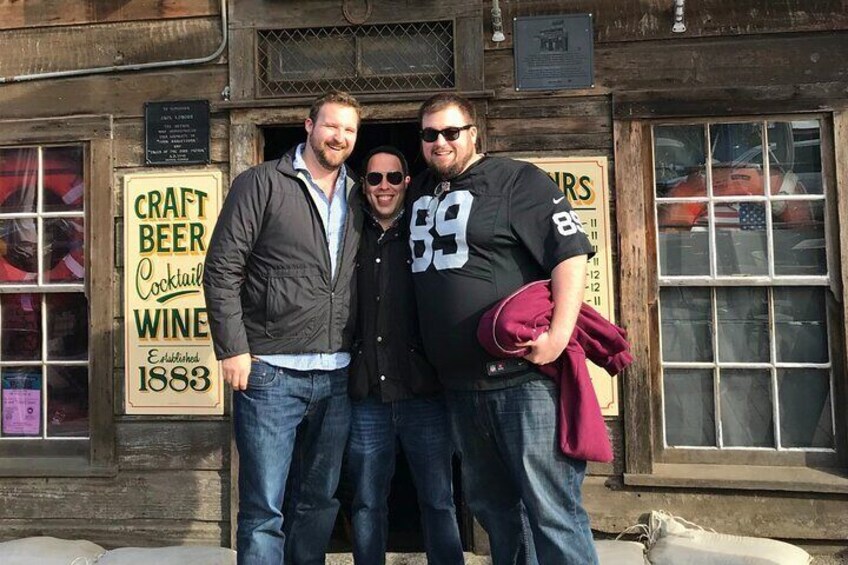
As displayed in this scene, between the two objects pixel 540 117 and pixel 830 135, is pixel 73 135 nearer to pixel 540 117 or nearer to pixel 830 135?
pixel 540 117

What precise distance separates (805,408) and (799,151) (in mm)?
1437

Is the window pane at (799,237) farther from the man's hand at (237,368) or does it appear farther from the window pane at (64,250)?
the window pane at (64,250)

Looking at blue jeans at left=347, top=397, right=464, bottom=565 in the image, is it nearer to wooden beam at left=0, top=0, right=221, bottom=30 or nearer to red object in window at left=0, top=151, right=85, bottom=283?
red object in window at left=0, top=151, right=85, bottom=283

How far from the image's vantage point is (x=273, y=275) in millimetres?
2789

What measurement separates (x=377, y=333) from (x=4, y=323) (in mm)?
2799

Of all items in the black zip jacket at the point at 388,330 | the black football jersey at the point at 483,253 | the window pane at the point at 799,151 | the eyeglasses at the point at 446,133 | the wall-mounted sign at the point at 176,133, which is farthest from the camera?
the wall-mounted sign at the point at 176,133

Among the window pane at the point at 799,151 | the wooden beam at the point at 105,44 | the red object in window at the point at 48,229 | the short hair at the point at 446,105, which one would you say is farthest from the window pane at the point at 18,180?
the window pane at the point at 799,151

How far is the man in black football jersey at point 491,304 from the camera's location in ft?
8.23

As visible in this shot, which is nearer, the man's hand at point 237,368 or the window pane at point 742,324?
the man's hand at point 237,368

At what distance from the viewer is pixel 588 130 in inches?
153

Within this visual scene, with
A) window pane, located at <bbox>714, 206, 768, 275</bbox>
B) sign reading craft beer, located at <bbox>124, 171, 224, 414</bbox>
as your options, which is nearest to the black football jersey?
window pane, located at <bbox>714, 206, 768, 275</bbox>

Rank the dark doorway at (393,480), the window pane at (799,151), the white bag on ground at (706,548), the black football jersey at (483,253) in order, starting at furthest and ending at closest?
the dark doorway at (393,480) < the window pane at (799,151) < the white bag on ground at (706,548) < the black football jersey at (483,253)

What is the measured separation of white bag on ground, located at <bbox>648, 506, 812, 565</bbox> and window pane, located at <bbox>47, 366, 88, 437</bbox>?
3407 mm

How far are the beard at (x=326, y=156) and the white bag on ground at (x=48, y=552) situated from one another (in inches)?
101
